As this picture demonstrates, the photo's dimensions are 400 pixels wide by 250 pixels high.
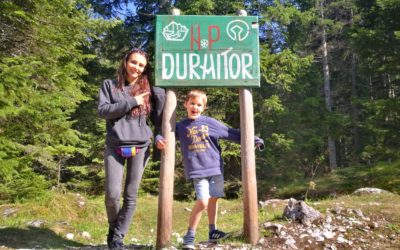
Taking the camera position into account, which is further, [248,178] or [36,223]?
[36,223]

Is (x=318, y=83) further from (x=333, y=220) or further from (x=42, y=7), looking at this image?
(x=333, y=220)

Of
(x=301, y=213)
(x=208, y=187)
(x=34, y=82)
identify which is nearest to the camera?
(x=208, y=187)

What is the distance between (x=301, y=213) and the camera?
15.3 ft

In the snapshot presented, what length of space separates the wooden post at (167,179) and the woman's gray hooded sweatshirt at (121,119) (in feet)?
0.82

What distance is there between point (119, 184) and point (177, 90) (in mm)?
9177

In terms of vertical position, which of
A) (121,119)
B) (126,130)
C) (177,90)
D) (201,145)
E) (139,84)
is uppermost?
(177,90)

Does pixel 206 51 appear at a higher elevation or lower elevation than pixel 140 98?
higher

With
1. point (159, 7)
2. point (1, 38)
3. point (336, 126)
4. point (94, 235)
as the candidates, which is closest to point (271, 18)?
point (159, 7)

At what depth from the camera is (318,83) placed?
2375cm

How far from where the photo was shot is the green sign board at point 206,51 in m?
4.29

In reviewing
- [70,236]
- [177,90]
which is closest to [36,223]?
[70,236]

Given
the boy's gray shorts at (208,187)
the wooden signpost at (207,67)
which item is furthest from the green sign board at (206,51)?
the boy's gray shorts at (208,187)

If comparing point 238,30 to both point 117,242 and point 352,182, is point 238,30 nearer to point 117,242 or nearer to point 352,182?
point 117,242

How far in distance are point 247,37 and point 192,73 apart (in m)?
0.72
